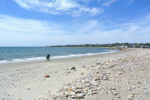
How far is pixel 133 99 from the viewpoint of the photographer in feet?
10.9

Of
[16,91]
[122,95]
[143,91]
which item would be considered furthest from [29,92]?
[143,91]

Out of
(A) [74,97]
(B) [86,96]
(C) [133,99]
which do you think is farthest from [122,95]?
(A) [74,97]

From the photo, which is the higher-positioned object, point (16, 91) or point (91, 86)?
point (91, 86)

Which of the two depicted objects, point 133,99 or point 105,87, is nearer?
point 133,99

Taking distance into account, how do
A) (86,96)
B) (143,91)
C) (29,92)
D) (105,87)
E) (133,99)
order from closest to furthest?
(133,99) < (86,96) < (143,91) < (105,87) < (29,92)

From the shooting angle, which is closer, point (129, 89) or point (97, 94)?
point (97, 94)

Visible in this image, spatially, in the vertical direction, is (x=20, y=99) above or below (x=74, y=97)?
below

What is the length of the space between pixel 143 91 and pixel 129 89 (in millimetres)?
400

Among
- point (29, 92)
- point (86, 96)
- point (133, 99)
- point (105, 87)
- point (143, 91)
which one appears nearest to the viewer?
point (133, 99)

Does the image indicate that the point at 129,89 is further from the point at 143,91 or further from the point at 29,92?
the point at 29,92

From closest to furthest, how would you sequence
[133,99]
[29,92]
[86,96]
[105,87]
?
[133,99] < [86,96] < [105,87] < [29,92]

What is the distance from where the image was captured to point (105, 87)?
420cm

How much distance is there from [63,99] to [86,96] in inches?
26.3

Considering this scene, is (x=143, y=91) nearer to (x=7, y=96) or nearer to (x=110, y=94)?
(x=110, y=94)
